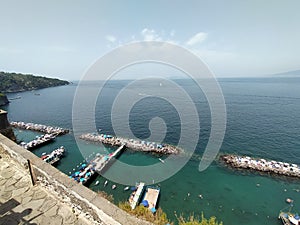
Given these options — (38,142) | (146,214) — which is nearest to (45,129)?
(38,142)

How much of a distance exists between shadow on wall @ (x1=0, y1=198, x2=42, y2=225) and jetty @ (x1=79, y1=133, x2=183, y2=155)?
27.8 m

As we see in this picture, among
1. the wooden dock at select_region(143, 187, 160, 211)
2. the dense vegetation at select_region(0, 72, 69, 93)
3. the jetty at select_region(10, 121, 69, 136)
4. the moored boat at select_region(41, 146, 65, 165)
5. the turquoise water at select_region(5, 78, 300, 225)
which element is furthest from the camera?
the dense vegetation at select_region(0, 72, 69, 93)

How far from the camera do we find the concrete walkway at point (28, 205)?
306cm

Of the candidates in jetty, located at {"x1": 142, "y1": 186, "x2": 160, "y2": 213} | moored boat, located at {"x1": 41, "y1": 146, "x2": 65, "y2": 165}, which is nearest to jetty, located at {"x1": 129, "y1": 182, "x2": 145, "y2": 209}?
jetty, located at {"x1": 142, "y1": 186, "x2": 160, "y2": 213}

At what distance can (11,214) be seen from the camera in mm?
3148

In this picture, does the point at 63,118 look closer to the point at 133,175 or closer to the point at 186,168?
the point at 133,175

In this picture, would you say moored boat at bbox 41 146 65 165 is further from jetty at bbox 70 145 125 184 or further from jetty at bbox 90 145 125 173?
jetty at bbox 90 145 125 173

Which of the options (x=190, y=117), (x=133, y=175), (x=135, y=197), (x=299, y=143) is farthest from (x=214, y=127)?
(x=135, y=197)

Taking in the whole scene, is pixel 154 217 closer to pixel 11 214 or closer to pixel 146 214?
pixel 146 214

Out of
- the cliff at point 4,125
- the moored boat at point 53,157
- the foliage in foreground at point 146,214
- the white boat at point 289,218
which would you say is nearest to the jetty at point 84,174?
the moored boat at point 53,157

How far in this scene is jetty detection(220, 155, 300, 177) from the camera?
24091mm

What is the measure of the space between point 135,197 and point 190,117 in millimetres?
37507

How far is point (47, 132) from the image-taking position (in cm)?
3984

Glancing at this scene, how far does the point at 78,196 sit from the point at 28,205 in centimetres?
127
